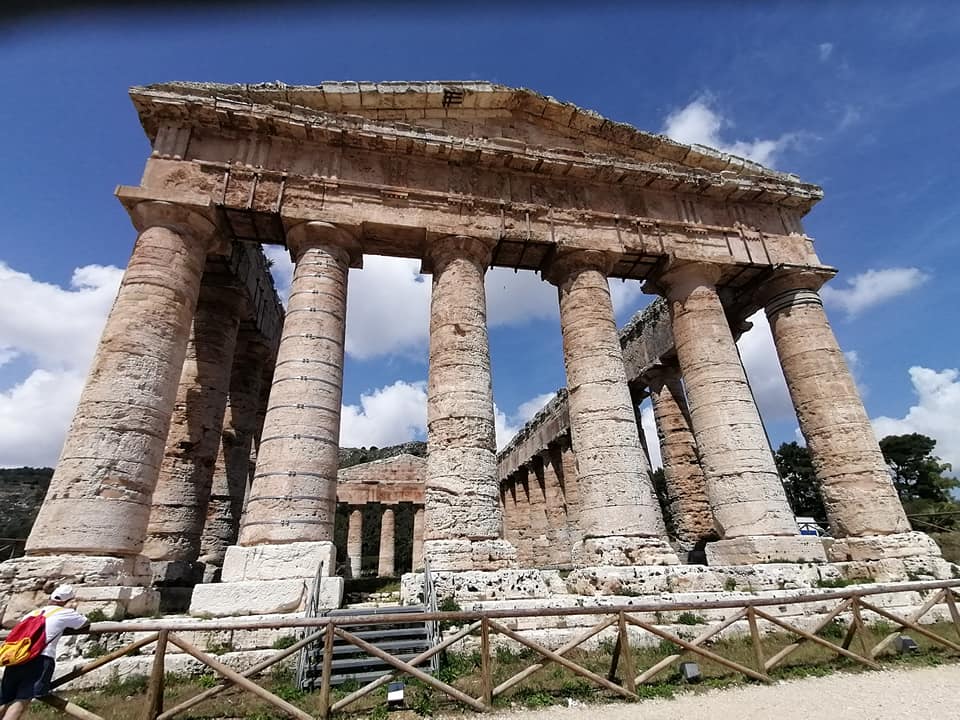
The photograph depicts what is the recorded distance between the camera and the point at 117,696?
604 cm

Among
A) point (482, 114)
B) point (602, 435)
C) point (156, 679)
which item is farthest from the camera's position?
point (482, 114)

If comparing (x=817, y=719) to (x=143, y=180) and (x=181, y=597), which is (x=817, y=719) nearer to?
(x=181, y=597)

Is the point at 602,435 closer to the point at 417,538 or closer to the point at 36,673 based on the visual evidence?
the point at 36,673

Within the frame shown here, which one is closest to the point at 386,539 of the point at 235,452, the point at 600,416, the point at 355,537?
the point at 355,537

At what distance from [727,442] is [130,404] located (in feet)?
38.0

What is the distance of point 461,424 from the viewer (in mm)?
9852

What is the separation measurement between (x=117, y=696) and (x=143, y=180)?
30.4 feet

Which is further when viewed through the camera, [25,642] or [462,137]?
[462,137]

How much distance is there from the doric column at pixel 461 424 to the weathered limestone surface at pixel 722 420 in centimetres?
494

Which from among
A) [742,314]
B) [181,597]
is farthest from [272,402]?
[742,314]

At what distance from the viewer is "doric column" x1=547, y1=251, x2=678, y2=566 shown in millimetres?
9555

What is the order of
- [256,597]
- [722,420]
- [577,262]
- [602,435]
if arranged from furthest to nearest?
[577,262]
[722,420]
[602,435]
[256,597]

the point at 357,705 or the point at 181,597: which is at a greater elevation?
the point at 181,597

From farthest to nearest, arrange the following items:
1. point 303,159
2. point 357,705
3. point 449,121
Answer: point 449,121, point 303,159, point 357,705
